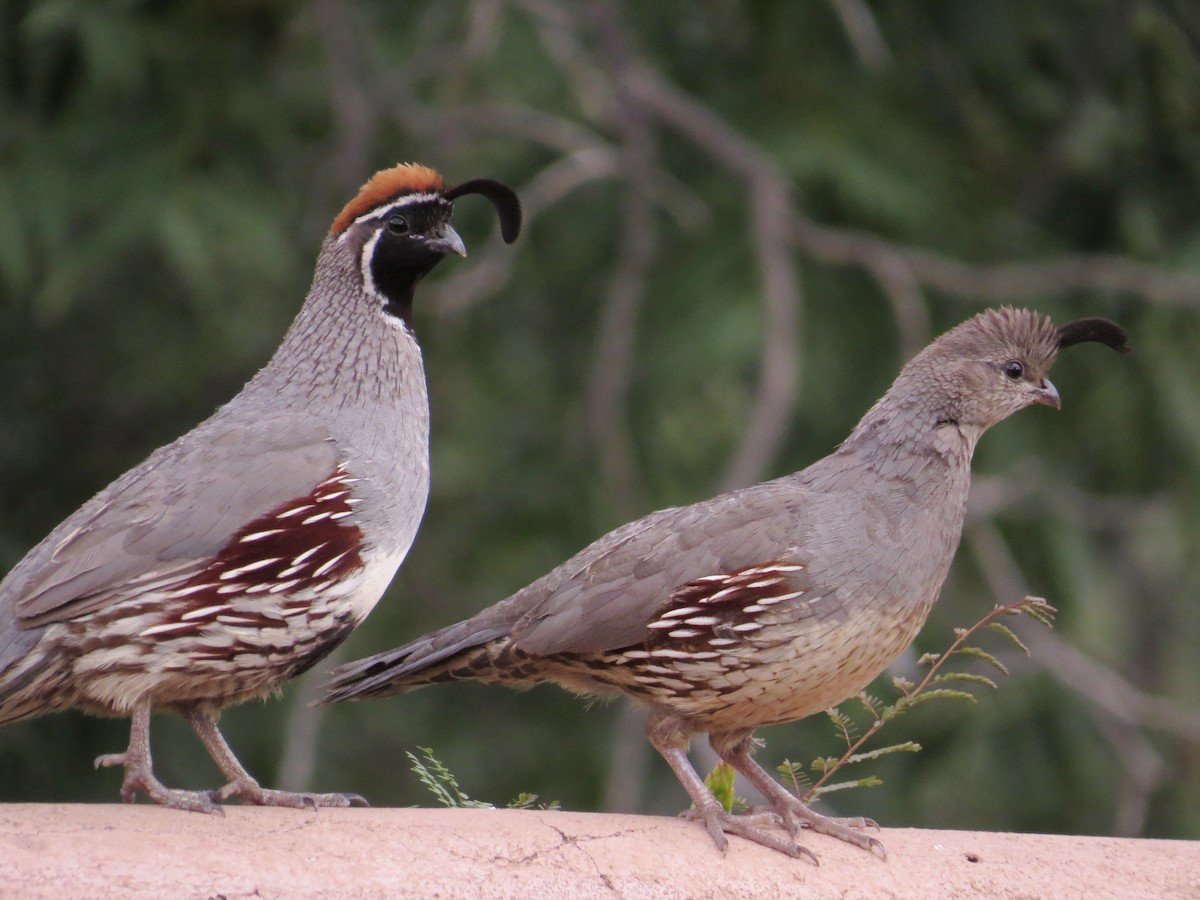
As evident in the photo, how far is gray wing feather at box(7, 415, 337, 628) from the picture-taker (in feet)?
10.9

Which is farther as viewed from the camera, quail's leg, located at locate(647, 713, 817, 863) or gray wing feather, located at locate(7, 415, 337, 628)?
gray wing feather, located at locate(7, 415, 337, 628)

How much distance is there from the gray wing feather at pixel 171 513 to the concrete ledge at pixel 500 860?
0.52 m

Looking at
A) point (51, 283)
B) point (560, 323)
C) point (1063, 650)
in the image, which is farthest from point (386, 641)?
point (1063, 650)

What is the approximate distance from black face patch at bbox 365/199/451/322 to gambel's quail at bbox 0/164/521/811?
21 cm

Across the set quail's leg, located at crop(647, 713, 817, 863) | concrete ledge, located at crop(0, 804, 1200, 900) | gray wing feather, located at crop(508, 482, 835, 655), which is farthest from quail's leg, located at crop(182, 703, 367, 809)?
quail's leg, located at crop(647, 713, 817, 863)

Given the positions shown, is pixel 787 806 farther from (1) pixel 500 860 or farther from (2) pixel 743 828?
(1) pixel 500 860

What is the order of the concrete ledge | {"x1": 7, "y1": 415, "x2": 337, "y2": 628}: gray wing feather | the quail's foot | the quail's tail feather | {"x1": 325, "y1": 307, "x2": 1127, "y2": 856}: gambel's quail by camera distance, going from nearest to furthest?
the concrete ledge → the quail's foot → {"x1": 7, "y1": 415, "x2": 337, "y2": 628}: gray wing feather → {"x1": 325, "y1": 307, "x2": 1127, "y2": 856}: gambel's quail → the quail's tail feather

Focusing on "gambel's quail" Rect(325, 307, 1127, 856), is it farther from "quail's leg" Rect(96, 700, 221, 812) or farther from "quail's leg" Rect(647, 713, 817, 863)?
"quail's leg" Rect(96, 700, 221, 812)

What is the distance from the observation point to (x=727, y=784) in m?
3.58

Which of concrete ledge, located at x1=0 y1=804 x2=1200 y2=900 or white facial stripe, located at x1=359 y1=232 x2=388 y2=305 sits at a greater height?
white facial stripe, located at x1=359 y1=232 x2=388 y2=305

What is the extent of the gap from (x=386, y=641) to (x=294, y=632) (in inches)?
177

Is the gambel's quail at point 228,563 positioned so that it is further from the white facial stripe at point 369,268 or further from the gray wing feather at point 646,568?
the gray wing feather at point 646,568

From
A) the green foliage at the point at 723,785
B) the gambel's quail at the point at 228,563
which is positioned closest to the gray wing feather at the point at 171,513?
the gambel's quail at the point at 228,563

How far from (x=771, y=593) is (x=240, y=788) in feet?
3.69
